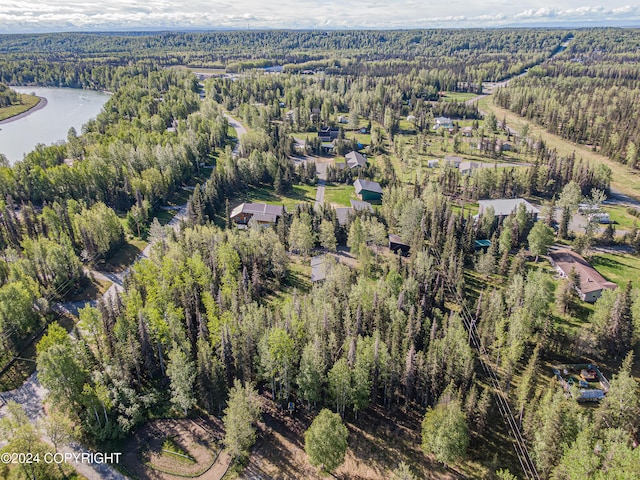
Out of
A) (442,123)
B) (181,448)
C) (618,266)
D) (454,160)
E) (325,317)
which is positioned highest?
(442,123)

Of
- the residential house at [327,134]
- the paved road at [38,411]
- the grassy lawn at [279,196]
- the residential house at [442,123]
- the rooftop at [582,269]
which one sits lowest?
the paved road at [38,411]

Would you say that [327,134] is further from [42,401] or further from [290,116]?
[42,401]

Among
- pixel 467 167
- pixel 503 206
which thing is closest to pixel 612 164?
pixel 467 167

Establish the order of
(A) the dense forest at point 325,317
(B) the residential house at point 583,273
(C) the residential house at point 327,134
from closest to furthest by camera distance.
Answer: (A) the dense forest at point 325,317 → (B) the residential house at point 583,273 → (C) the residential house at point 327,134

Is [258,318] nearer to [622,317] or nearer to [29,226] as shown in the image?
[622,317]

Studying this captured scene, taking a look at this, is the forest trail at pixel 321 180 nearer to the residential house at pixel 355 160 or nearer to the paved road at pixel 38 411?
the residential house at pixel 355 160

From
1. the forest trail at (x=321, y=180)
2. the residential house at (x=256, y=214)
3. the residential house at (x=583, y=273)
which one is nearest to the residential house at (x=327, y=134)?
the forest trail at (x=321, y=180)
